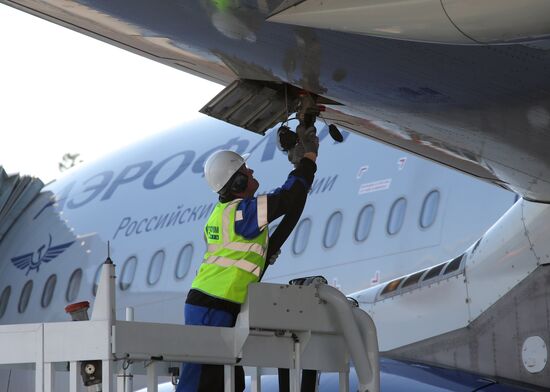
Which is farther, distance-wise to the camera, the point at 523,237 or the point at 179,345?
the point at 523,237

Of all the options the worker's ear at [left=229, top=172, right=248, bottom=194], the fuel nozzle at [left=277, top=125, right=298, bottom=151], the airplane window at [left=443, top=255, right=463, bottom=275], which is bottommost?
the airplane window at [left=443, top=255, right=463, bottom=275]

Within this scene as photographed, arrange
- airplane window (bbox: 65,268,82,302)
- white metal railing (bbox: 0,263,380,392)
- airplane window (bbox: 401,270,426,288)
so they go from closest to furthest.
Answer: white metal railing (bbox: 0,263,380,392) → airplane window (bbox: 401,270,426,288) → airplane window (bbox: 65,268,82,302)

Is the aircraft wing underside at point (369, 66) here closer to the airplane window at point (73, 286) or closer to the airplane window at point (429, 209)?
the airplane window at point (429, 209)

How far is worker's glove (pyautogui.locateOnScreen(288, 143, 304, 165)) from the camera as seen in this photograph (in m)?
7.16

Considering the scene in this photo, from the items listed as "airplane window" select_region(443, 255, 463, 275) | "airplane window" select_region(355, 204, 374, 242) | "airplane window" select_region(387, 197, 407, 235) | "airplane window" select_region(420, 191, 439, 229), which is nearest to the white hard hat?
"airplane window" select_region(443, 255, 463, 275)

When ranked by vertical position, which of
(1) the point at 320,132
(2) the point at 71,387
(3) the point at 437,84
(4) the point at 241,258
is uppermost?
(1) the point at 320,132

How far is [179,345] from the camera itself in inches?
255

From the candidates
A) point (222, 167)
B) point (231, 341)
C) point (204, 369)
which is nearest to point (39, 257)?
point (222, 167)

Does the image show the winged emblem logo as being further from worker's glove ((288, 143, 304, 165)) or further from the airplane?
worker's glove ((288, 143, 304, 165))

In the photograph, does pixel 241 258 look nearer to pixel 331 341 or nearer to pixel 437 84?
pixel 331 341

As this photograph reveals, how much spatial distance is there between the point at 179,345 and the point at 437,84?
1800mm

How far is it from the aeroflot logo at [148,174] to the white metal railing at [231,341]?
6019mm

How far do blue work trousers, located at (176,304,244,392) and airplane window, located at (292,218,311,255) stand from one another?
16.4 feet

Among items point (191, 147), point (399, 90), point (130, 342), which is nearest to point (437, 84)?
point (399, 90)
